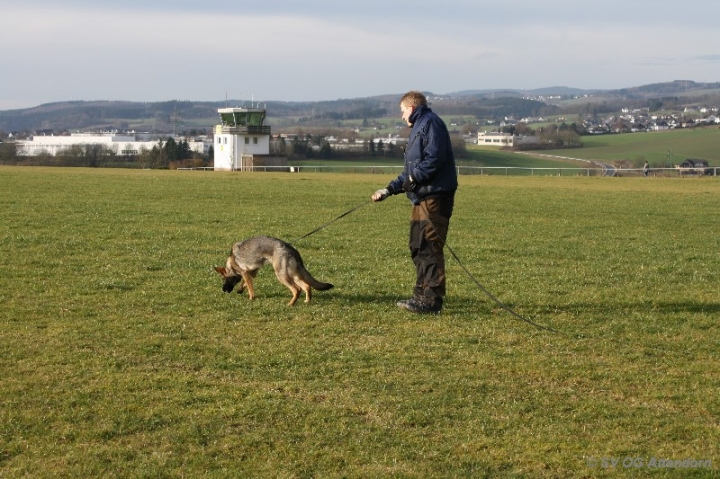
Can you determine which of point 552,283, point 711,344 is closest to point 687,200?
point 552,283

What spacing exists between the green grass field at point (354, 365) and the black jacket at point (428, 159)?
168cm

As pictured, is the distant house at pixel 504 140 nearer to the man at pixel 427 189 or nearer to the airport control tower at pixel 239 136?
the airport control tower at pixel 239 136

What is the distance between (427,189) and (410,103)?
117 centimetres

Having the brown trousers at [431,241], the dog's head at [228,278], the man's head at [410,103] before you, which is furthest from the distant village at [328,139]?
the brown trousers at [431,241]

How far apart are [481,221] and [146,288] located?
44.4 feet

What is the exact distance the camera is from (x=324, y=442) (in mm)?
7043

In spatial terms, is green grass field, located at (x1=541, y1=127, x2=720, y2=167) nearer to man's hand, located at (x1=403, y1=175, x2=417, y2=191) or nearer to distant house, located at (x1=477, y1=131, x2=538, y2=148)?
distant house, located at (x1=477, y1=131, x2=538, y2=148)

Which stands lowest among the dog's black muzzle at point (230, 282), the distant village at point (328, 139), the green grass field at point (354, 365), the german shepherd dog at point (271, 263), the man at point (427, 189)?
the green grass field at point (354, 365)

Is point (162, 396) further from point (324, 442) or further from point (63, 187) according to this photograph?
point (63, 187)

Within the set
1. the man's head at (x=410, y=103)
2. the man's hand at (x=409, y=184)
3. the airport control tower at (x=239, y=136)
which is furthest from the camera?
the airport control tower at (x=239, y=136)

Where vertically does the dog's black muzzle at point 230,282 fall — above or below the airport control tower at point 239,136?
below

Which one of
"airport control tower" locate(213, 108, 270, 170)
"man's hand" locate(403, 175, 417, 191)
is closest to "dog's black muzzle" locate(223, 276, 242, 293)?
"man's hand" locate(403, 175, 417, 191)

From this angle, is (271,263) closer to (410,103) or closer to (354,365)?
(410,103)

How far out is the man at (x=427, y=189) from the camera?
11.5 meters
